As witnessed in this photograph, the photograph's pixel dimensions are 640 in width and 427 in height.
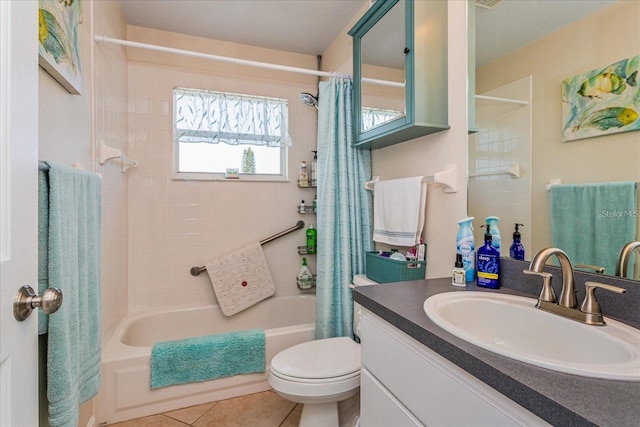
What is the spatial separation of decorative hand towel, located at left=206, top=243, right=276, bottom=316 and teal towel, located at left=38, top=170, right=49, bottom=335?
1544 mm

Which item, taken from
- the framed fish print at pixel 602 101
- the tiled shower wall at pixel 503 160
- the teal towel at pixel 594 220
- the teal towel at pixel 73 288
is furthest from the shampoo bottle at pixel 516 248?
the teal towel at pixel 73 288

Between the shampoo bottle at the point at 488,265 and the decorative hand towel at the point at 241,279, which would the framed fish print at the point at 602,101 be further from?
the decorative hand towel at the point at 241,279

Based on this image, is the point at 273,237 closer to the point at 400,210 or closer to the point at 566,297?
the point at 400,210

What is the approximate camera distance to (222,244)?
2.51 meters

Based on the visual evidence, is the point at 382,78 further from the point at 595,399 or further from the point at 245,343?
the point at 245,343

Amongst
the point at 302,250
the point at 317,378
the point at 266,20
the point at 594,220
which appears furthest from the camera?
the point at 302,250

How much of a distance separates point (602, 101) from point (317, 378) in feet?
4.55

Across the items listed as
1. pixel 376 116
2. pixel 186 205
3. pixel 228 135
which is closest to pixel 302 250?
pixel 186 205

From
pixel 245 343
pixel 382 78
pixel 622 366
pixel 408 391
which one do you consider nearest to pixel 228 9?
pixel 382 78

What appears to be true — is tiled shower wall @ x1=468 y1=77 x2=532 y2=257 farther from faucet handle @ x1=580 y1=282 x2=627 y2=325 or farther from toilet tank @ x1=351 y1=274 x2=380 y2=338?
toilet tank @ x1=351 y1=274 x2=380 y2=338

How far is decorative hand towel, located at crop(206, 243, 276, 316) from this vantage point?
240 cm

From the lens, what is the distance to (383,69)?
1659mm

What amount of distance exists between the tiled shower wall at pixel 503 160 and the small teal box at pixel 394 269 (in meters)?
0.35

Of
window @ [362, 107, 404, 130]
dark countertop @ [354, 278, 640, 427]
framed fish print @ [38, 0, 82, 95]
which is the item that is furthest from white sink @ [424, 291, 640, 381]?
framed fish print @ [38, 0, 82, 95]
